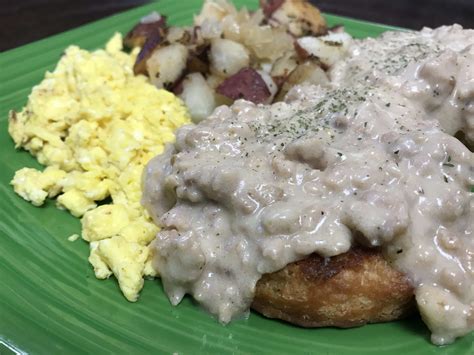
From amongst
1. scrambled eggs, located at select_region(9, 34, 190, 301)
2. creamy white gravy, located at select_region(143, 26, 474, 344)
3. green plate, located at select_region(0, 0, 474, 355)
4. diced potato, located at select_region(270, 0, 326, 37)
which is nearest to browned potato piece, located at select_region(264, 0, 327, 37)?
diced potato, located at select_region(270, 0, 326, 37)

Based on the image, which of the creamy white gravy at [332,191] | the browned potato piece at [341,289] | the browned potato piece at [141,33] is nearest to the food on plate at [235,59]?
the browned potato piece at [141,33]

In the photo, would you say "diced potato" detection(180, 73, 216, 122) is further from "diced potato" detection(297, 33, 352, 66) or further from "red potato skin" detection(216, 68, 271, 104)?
"diced potato" detection(297, 33, 352, 66)

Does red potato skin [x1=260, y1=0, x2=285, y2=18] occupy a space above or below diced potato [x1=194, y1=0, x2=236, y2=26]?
above

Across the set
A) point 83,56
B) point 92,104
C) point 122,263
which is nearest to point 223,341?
point 122,263

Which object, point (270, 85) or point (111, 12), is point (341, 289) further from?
point (111, 12)

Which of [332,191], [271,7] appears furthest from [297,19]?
[332,191]

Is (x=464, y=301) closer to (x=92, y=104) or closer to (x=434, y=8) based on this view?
(x=92, y=104)

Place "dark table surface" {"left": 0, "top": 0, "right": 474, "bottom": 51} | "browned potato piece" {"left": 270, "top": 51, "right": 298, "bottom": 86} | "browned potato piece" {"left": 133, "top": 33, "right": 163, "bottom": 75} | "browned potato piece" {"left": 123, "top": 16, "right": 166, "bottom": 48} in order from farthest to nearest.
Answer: "dark table surface" {"left": 0, "top": 0, "right": 474, "bottom": 51}
"browned potato piece" {"left": 123, "top": 16, "right": 166, "bottom": 48}
"browned potato piece" {"left": 133, "top": 33, "right": 163, "bottom": 75}
"browned potato piece" {"left": 270, "top": 51, "right": 298, "bottom": 86}

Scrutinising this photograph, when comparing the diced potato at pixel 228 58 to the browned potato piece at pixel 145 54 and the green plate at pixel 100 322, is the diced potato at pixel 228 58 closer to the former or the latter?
the browned potato piece at pixel 145 54
